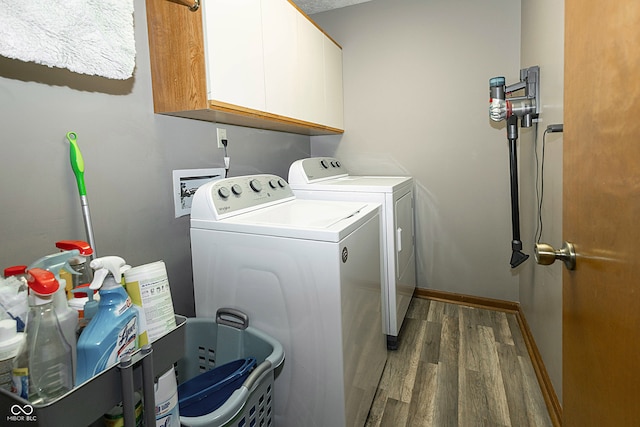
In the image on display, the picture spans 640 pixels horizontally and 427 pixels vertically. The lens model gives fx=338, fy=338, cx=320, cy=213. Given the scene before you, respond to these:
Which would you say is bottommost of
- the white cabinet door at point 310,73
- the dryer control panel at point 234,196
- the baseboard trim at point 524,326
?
the baseboard trim at point 524,326

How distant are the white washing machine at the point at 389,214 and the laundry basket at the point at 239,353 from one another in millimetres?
852

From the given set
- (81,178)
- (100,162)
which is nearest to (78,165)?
(81,178)

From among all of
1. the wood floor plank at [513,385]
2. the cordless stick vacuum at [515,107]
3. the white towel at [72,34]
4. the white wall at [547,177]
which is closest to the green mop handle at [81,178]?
the white towel at [72,34]

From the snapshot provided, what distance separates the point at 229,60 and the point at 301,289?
975mm

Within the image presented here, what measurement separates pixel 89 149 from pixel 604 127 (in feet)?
4.78

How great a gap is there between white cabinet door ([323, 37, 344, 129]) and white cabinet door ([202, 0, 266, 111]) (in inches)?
35.0

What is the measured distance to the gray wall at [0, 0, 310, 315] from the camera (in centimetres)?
101

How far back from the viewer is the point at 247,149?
2.03 meters

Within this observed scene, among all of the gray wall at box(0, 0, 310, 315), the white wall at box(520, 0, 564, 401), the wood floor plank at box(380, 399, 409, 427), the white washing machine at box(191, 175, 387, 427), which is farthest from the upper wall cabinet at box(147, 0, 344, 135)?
the wood floor plank at box(380, 399, 409, 427)

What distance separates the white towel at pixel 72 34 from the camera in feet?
2.77

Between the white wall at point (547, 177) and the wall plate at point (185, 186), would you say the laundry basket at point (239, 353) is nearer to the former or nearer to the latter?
the wall plate at point (185, 186)

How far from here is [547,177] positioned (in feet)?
5.14

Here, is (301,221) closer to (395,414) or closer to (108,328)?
(108,328)

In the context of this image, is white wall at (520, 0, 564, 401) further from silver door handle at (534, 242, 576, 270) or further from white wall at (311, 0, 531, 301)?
silver door handle at (534, 242, 576, 270)
